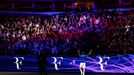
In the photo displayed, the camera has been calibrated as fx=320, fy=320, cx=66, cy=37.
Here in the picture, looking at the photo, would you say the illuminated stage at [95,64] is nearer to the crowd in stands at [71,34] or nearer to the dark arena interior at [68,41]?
the dark arena interior at [68,41]

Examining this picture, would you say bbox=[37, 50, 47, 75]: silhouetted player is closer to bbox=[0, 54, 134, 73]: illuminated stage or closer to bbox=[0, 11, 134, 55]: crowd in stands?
bbox=[0, 54, 134, 73]: illuminated stage

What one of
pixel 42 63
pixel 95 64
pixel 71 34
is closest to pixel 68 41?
pixel 71 34

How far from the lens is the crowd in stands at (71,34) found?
1534 cm

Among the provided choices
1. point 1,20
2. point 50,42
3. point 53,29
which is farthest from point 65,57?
point 1,20

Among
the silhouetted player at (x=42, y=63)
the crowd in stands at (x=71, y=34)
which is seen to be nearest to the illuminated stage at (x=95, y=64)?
the silhouetted player at (x=42, y=63)

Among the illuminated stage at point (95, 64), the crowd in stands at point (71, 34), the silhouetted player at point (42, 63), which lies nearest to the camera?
the silhouetted player at point (42, 63)

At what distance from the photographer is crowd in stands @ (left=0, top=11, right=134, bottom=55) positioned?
15.3 metres

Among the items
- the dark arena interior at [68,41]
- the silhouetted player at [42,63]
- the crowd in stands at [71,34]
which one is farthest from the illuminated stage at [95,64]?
the crowd in stands at [71,34]

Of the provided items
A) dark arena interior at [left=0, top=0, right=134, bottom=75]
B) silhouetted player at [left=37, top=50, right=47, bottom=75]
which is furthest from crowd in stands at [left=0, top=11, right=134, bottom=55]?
silhouetted player at [left=37, top=50, right=47, bottom=75]

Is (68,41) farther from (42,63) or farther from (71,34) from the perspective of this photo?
(42,63)

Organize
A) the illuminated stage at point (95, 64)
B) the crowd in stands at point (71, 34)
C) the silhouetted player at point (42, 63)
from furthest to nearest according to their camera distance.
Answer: the crowd in stands at point (71, 34), the illuminated stage at point (95, 64), the silhouetted player at point (42, 63)

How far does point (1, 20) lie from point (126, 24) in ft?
25.0

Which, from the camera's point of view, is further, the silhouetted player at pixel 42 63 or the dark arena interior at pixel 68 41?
the dark arena interior at pixel 68 41

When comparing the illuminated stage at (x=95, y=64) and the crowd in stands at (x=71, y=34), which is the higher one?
the crowd in stands at (x=71, y=34)
